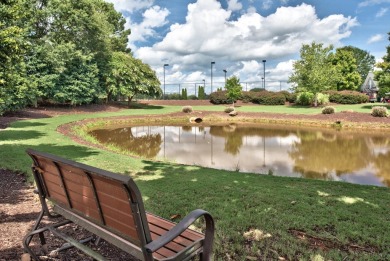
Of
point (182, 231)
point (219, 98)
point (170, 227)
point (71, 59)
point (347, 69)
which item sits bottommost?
point (170, 227)

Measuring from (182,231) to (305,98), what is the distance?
3953 centimetres

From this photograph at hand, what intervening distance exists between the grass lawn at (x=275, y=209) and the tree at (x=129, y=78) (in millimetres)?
27905

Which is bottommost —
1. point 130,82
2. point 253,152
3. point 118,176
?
point 253,152

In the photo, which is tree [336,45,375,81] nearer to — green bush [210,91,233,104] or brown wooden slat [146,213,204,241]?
green bush [210,91,233,104]

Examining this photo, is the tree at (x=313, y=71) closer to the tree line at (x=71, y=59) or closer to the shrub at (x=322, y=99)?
the shrub at (x=322, y=99)

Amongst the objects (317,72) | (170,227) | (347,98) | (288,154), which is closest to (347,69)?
(347,98)

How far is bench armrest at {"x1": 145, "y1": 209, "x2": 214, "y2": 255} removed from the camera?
2074 millimetres

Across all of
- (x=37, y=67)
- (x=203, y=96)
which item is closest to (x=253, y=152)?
(x=37, y=67)

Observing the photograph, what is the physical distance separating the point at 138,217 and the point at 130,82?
1391 inches

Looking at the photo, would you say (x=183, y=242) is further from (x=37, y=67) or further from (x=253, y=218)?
(x=37, y=67)

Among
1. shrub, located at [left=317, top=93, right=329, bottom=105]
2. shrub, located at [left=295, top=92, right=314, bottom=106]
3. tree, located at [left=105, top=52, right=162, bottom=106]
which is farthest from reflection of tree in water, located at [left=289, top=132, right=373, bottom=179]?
tree, located at [left=105, top=52, right=162, bottom=106]

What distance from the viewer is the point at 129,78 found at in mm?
35719

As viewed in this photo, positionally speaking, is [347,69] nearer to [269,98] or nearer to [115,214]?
[269,98]

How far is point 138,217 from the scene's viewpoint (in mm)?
2105
